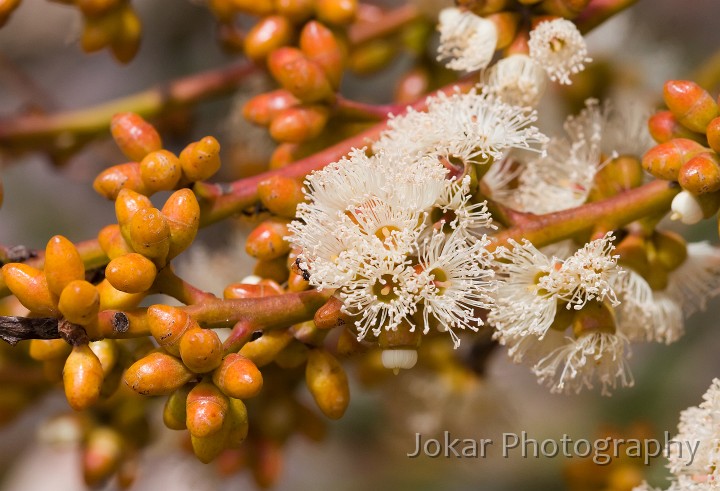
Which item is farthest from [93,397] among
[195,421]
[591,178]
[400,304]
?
[591,178]

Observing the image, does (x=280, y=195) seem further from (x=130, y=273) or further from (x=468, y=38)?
(x=468, y=38)

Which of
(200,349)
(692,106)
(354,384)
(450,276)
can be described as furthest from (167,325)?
(354,384)

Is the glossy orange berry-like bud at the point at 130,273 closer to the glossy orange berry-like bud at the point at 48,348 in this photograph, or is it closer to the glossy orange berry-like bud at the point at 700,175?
the glossy orange berry-like bud at the point at 48,348

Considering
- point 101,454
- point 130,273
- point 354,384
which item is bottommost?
point 354,384

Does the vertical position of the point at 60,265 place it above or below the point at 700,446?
above

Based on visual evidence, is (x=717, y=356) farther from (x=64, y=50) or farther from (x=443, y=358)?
(x=64, y=50)

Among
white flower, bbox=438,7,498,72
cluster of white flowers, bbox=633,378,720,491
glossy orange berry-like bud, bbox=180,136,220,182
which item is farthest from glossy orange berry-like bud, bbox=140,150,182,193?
cluster of white flowers, bbox=633,378,720,491

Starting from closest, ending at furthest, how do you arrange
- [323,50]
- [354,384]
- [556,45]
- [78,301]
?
[78,301]
[556,45]
[323,50]
[354,384]
